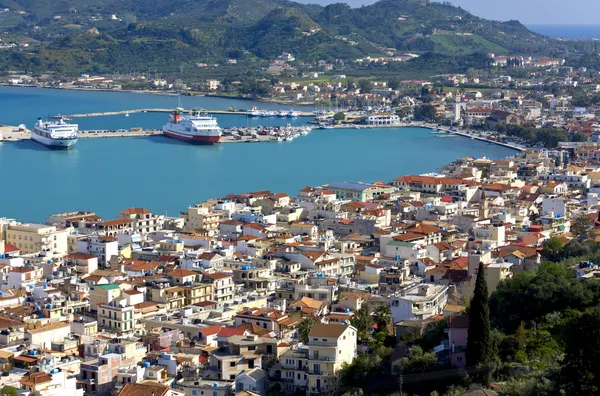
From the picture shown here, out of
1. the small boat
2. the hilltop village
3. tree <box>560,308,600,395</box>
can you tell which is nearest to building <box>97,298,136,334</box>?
the hilltop village

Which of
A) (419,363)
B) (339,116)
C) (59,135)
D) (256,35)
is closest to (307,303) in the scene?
(419,363)

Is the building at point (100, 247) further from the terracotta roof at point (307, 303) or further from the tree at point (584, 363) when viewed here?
the tree at point (584, 363)

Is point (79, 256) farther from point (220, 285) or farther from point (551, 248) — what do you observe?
point (551, 248)

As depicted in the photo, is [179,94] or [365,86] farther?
[179,94]

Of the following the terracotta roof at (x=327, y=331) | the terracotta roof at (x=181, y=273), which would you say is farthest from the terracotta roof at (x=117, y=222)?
the terracotta roof at (x=327, y=331)

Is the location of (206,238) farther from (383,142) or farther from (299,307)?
(383,142)

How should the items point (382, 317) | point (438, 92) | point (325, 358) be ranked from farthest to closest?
1. point (438, 92)
2. point (382, 317)
3. point (325, 358)
